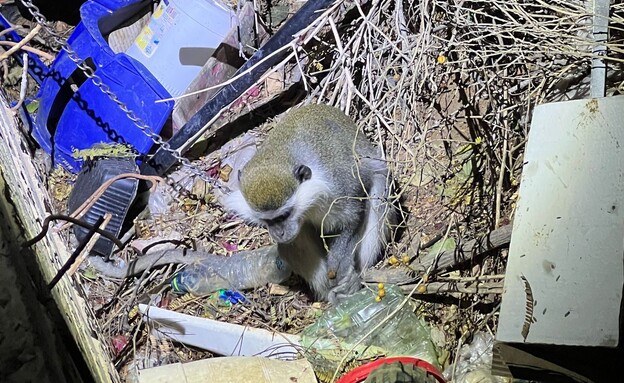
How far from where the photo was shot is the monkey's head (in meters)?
3.44

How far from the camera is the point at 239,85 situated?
4434mm

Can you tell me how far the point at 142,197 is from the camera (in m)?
4.88

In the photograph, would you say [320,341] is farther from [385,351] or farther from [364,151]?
[364,151]

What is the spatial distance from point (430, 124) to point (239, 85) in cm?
119

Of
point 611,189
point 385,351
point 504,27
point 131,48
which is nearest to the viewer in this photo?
point 611,189

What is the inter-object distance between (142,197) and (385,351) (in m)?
2.14

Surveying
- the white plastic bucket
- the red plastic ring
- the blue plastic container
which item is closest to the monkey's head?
the red plastic ring

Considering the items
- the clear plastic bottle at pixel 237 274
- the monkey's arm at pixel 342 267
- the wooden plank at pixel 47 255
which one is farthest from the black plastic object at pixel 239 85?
the wooden plank at pixel 47 255

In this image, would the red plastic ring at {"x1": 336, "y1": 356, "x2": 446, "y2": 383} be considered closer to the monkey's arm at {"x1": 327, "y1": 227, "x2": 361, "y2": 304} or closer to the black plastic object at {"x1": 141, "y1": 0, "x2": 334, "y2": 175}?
the monkey's arm at {"x1": 327, "y1": 227, "x2": 361, "y2": 304}

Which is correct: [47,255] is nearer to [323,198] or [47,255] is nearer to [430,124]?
[323,198]

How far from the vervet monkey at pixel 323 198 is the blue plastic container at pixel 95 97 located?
1.22 meters

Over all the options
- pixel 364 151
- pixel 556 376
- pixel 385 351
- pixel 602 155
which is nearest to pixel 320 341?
pixel 385 351

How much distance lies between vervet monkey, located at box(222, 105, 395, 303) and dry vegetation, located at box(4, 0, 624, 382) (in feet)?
0.53

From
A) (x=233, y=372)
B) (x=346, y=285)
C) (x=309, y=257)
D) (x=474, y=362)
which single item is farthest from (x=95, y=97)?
(x=474, y=362)
